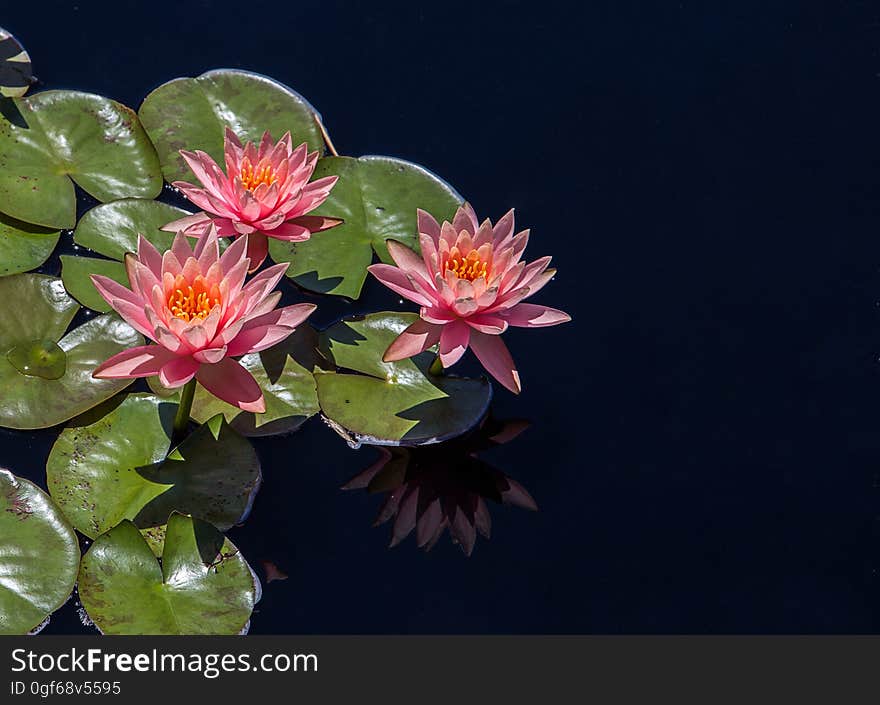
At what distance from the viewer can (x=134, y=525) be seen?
2961 millimetres

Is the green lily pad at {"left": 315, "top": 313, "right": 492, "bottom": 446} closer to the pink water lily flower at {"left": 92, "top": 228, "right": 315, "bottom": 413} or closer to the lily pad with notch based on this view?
the pink water lily flower at {"left": 92, "top": 228, "right": 315, "bottom": 413}

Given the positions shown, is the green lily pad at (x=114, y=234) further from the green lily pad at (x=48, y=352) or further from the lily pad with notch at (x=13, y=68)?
the lily pad with notch at (x=13, y=68)

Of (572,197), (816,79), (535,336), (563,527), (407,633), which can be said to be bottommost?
(407,633)

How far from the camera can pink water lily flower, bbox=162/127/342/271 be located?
3326 mm

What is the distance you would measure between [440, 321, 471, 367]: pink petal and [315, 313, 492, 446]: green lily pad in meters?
0.23

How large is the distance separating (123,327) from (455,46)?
2051mm

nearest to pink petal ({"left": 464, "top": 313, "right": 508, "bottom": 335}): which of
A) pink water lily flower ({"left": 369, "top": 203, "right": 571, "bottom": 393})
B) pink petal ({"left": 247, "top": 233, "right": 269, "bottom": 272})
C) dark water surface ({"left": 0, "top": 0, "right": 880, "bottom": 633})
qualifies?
pink water lily flower ({"left": 369, "top": 203, "right": 571, "bottom": 393})

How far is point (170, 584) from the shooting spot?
2.89 m

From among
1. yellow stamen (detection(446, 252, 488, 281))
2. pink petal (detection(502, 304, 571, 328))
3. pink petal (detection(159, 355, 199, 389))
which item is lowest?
pink petal (detection(159, 355, 199, 389))

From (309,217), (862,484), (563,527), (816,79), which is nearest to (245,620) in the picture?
(563,527)

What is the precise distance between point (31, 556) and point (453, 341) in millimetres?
1360

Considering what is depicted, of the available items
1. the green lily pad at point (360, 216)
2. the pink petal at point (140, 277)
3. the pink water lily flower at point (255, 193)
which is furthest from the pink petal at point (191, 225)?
the pink petal at point (140, 277)

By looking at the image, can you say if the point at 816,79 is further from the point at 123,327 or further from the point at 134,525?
the point at 134,525

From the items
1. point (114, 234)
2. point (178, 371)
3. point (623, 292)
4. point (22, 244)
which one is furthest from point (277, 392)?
point (623, 292)
